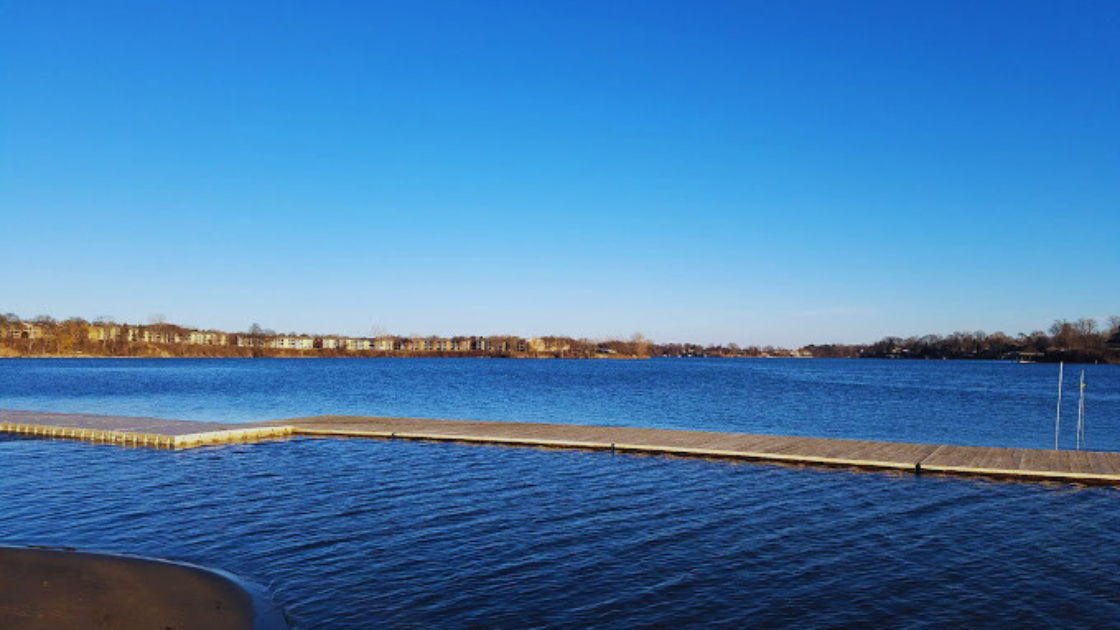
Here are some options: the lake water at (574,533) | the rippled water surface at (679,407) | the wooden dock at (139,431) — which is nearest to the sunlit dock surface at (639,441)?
the wooden dock at (139,431)

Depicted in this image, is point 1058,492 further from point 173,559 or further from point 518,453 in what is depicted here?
point 173,559

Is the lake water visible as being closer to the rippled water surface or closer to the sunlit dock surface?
the sunlit dock surface

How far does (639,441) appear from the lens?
23734 mm

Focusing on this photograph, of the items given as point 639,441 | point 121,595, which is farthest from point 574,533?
point 639,441

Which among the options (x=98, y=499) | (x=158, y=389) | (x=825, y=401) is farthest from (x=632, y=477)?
(x=158, y=389)

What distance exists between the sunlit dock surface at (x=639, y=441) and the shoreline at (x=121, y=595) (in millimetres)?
13679

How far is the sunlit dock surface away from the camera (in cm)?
1956

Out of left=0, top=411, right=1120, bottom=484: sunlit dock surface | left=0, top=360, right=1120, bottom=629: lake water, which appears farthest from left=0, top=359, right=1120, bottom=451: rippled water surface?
left=0, top=360, right=1120, bottom=629: lake water

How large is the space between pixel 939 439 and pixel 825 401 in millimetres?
24773

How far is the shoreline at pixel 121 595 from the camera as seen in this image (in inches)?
355

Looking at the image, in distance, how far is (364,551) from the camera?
40.9 ft

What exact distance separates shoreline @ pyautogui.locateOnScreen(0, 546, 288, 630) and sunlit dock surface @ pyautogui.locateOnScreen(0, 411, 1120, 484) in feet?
44.9

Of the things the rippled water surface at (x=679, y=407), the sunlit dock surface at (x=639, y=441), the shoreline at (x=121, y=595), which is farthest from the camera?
the rippled water surface at (x=679, y=407)

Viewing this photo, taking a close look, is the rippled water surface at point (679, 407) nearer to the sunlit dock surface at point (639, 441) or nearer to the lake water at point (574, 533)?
the sunlit dock surface at point (639, 441)
